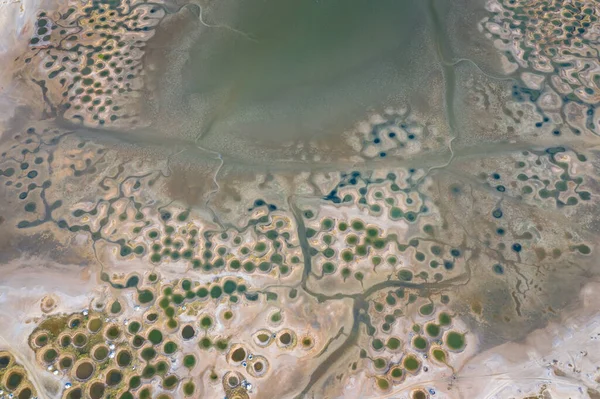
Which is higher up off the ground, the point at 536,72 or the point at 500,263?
the point at 536,72

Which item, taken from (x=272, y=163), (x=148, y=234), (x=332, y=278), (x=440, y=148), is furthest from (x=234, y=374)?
(x=440, y=148)

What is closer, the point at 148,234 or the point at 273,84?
the point at 148,234

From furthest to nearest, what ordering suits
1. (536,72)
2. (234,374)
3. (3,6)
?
(3,6) → (536,72) → (234,374)

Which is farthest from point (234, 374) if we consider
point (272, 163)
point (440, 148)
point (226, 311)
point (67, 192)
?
point (440, 148)

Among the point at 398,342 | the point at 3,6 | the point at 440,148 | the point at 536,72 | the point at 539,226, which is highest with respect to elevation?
the point at 3,6

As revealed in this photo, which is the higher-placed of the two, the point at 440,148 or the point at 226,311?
the point at 440,148

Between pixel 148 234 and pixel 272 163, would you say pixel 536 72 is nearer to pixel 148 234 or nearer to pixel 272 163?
pixel 272 163

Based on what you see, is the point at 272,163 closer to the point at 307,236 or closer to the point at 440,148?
the point at 307,236

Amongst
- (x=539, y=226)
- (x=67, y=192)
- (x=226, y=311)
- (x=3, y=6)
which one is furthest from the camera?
(x=3, y=6)

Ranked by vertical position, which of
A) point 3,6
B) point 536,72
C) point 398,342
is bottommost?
point 398,342
